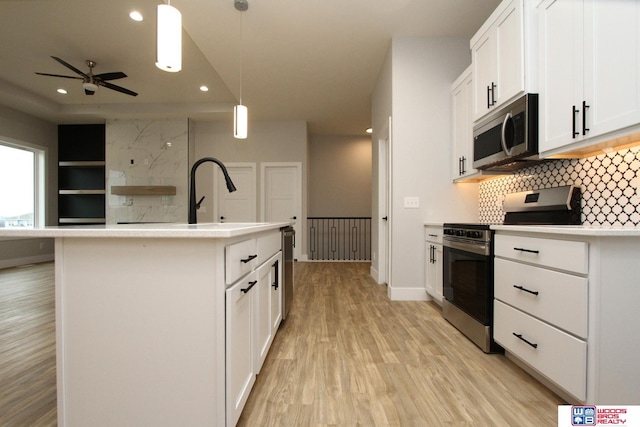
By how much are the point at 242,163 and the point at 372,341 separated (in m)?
4.93

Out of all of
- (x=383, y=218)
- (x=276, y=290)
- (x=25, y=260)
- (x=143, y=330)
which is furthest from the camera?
(x=25, y=260)

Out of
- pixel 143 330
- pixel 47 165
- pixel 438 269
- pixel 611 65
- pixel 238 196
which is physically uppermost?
pixel 47 165

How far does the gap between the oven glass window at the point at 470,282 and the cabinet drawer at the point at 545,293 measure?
0.08 meters

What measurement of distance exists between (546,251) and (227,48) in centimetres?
375

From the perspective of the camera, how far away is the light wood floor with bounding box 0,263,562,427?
130 cm

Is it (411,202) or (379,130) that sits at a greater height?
(379,130)

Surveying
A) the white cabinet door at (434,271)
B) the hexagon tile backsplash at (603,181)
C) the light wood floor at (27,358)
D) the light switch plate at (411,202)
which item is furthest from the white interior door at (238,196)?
the hexagon tile backsplash at (603,181)

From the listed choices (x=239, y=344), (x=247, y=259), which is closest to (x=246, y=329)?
(x=239, y=344)

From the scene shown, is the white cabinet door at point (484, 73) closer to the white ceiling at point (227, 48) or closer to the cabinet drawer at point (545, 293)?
the white ceiling at point (227, 48)

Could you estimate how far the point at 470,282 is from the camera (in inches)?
84.4

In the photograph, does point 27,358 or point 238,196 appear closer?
point 27,358

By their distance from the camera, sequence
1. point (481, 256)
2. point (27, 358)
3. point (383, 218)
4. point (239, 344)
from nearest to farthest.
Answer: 1. point (239, 344)
2. point (27, 358)
3. point (481, 256)
4. point (383, 218)

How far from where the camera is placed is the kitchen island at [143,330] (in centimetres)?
105

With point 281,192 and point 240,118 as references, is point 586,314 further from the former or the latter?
point 281,192
